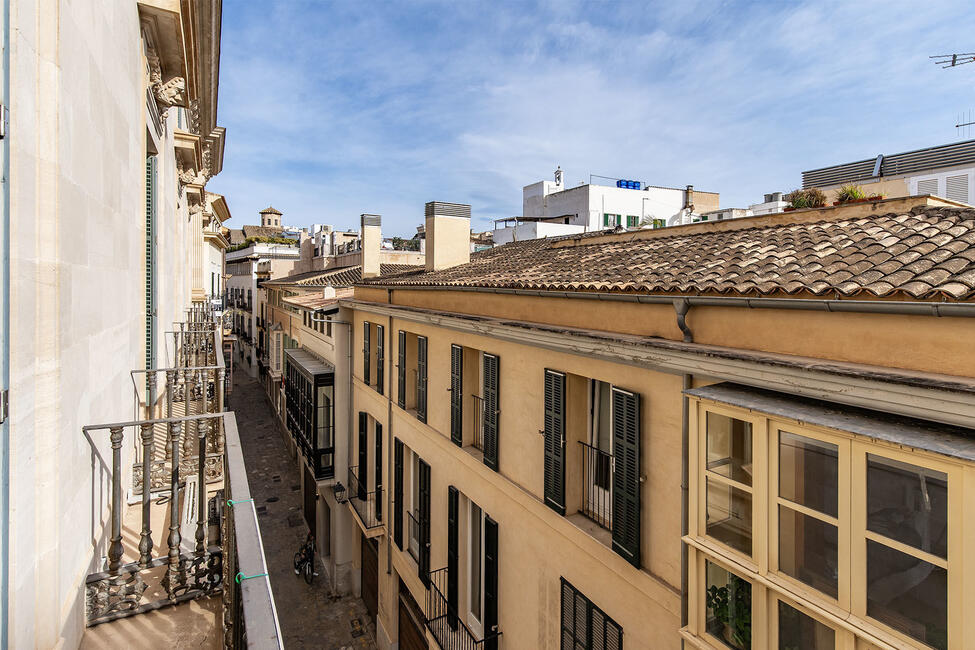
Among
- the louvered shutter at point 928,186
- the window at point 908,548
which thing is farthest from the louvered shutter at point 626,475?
the louvered shutter at point 928,186

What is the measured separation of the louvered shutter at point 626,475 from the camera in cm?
527

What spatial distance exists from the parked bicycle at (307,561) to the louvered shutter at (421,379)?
27.8 feet

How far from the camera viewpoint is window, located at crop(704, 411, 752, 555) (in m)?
4.30

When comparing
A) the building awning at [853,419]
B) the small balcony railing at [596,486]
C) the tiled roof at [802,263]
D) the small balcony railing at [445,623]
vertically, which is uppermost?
the tiled roof at [802,263]

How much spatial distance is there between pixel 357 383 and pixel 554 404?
920 centimetres

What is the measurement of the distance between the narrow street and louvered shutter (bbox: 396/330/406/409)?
6396 millimetres

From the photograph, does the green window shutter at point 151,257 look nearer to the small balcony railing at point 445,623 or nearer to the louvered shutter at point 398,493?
the louvered shutter at point 398,493

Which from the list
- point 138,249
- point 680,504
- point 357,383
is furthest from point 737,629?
point 357,383

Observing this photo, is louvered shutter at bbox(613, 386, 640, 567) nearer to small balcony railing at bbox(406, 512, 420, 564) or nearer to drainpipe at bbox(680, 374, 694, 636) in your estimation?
drainpipe at bbox(680, 374, 694, 636)

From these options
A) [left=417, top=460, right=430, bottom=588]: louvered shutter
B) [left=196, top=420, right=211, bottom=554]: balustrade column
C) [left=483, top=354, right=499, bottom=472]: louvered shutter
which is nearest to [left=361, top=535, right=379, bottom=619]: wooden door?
[left=417, top=460, right=430, bottom=588]: louvered shutter

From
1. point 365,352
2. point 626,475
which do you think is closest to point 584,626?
point 626,475

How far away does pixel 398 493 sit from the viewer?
37.8ft

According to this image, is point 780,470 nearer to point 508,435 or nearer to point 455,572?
point 508,435

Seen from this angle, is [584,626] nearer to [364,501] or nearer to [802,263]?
[802,263]
